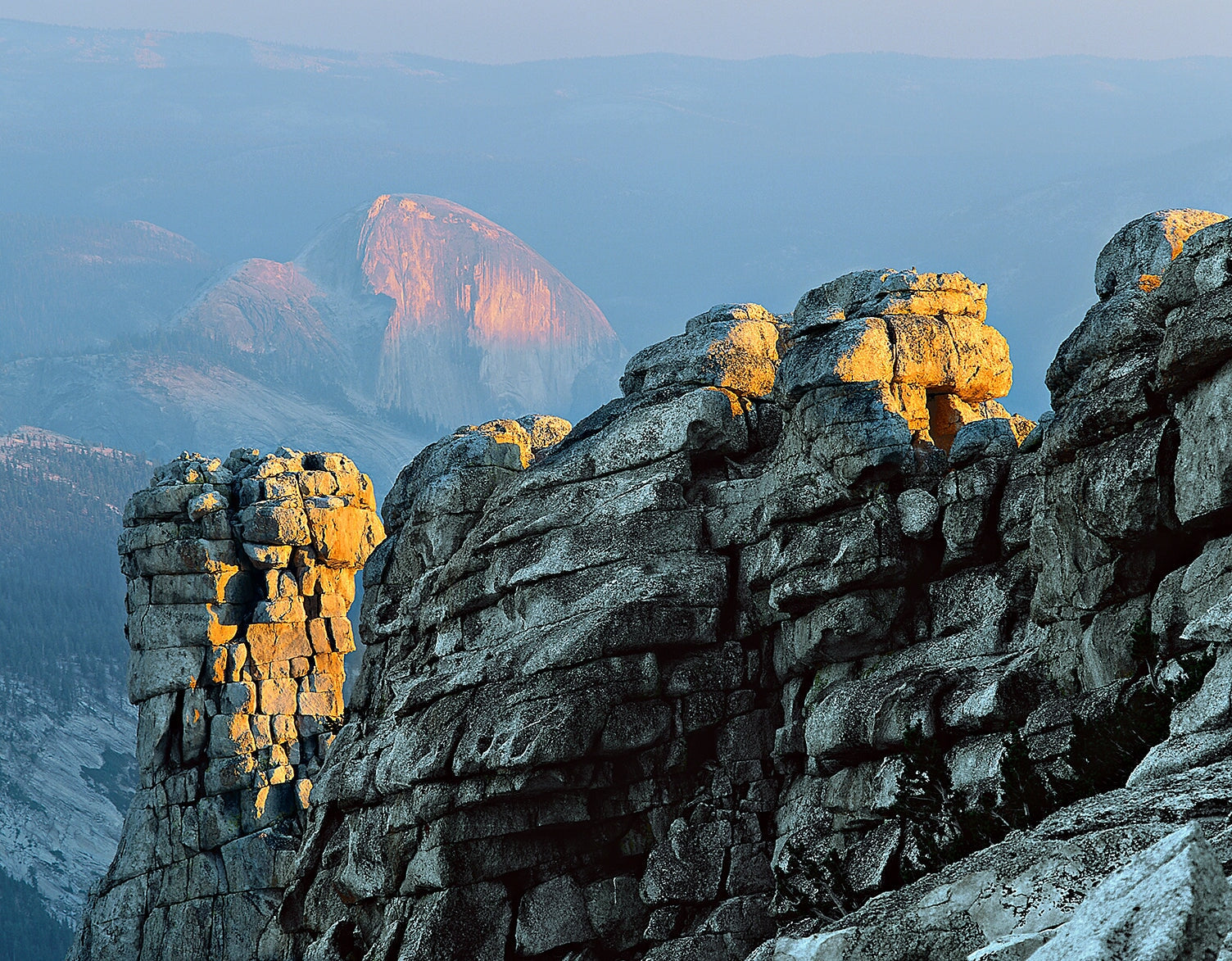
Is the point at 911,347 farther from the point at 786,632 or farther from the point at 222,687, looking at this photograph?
the point at 222,687

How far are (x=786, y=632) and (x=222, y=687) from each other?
128 feet

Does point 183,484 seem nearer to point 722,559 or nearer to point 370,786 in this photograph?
point 370,786

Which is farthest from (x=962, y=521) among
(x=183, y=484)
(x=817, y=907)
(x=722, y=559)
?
(x=183, y=484)

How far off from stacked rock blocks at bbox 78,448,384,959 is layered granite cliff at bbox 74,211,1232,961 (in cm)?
2077

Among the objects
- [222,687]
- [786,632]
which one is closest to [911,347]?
[786,632]

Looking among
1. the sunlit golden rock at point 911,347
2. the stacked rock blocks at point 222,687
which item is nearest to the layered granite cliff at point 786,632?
the sunlit golden rock at point 911,347

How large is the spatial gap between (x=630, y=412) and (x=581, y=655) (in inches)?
389

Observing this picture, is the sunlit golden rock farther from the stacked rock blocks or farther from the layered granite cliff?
the stacked rock blocks

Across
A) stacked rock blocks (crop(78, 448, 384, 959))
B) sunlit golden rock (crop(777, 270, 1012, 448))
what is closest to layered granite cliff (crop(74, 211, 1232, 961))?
sunlit golden rock (crop(777, 270, 1012, 448))

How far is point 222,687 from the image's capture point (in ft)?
232

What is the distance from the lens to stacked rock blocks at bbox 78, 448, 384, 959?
67.2 metres

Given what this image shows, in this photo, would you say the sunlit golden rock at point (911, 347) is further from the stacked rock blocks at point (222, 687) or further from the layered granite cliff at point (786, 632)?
the stacked rock blocks at point (222, 687)

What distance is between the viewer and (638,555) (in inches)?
1608

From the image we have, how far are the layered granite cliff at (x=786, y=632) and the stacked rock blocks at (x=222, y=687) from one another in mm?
20766
